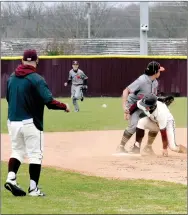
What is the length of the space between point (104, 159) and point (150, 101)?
1.35 meters

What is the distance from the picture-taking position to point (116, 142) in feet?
55.0

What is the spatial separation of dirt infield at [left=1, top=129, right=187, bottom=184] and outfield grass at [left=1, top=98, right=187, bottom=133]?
2.79 m

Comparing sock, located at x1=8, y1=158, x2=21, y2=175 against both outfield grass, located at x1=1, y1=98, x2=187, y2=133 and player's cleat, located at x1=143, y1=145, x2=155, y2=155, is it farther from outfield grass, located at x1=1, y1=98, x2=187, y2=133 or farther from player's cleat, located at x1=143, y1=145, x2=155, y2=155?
outfield grass, located at x1=1, y1=98, x2=187, y2=133

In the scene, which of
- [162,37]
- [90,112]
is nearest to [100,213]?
[90,112]

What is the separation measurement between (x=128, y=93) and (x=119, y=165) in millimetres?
1747

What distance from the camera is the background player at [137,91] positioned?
45.1 ft

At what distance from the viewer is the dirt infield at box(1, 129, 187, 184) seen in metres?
11.7

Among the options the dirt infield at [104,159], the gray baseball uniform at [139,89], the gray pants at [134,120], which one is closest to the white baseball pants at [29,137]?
the dirt infield at [104,159]

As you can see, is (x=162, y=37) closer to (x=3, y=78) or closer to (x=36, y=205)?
(x=3, y=78)

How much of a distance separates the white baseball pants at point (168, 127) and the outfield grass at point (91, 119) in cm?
641

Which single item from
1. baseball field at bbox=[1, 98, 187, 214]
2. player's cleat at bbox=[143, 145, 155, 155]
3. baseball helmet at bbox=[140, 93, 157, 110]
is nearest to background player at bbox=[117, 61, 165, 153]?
player's cleat at bbox=[143, 145, 155, 155]

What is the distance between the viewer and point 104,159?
13625 millimetres

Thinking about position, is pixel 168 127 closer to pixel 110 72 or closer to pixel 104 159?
pixel 104 159

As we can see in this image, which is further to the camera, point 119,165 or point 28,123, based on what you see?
point 119,165
